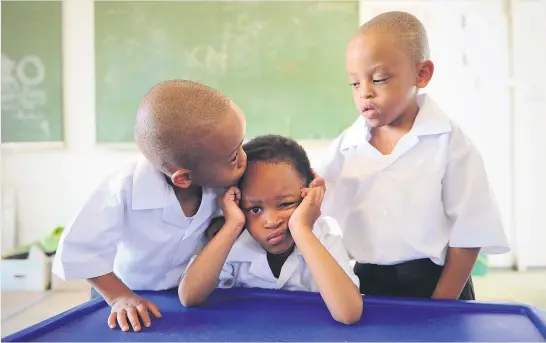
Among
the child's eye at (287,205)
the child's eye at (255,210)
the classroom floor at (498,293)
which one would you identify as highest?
the child's eye at (287,205)

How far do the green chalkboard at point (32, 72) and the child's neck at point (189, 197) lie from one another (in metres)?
0.54

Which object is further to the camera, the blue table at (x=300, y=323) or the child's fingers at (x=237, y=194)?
the child's fingers at (x=237, y=194)

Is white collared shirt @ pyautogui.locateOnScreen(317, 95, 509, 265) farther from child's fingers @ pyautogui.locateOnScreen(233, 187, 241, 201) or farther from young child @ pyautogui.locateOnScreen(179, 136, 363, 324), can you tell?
child's fingers @ pyautogui.locateOnScreen(233, 187, 241, 201)

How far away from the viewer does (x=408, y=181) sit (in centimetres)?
73

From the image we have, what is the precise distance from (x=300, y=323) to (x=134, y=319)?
0.60ft

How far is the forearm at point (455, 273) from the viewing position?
71cm

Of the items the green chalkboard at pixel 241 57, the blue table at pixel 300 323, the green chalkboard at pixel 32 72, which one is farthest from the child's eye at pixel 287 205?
the green chalkboard at pixel 241 57

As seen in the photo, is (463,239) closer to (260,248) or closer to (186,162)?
(260,248)

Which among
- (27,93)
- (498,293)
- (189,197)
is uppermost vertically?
(27,93)

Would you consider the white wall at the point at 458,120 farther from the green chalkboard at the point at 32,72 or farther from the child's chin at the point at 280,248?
the child's chin at the point at 280,248

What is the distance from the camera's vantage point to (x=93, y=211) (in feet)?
2.08

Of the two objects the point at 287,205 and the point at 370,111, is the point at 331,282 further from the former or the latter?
the point at 370,111

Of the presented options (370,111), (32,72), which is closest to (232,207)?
(370,111)

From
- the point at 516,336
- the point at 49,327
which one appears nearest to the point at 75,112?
the point at 49,327
